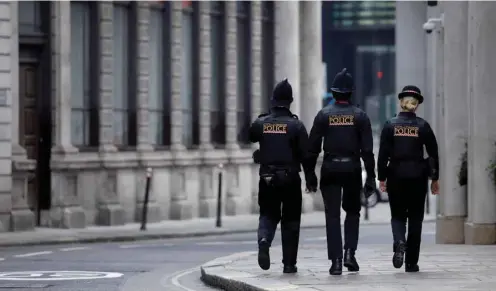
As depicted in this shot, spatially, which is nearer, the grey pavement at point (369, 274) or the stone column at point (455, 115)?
the grey pavement at point (369, 274)

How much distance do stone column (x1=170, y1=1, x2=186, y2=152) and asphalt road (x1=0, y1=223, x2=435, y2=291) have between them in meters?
5.34

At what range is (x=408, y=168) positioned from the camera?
1819 centimetres

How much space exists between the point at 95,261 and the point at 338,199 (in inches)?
269

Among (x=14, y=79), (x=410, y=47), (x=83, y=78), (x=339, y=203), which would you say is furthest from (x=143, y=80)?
Answer: (x=410, y=47)

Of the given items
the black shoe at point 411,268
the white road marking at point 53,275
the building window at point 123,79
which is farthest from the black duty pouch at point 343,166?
the building window at point 123,79

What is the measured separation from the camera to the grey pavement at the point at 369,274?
54.0 feet

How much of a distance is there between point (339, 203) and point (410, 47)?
38.2 m

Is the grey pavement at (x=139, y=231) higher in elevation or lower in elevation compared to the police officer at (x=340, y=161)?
lower

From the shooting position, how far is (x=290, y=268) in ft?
59.7

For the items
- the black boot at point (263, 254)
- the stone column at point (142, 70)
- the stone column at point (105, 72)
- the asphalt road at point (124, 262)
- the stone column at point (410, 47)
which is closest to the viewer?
the black boot at point (263, 254)

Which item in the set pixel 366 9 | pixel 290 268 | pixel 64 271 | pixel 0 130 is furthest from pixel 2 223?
pixel 366 9

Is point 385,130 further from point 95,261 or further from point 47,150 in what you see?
point 47,150

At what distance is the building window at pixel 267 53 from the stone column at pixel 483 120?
1806cm

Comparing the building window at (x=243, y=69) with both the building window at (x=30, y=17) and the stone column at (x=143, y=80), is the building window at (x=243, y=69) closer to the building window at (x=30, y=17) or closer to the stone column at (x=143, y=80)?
the stone column at (x=143, y=80)
